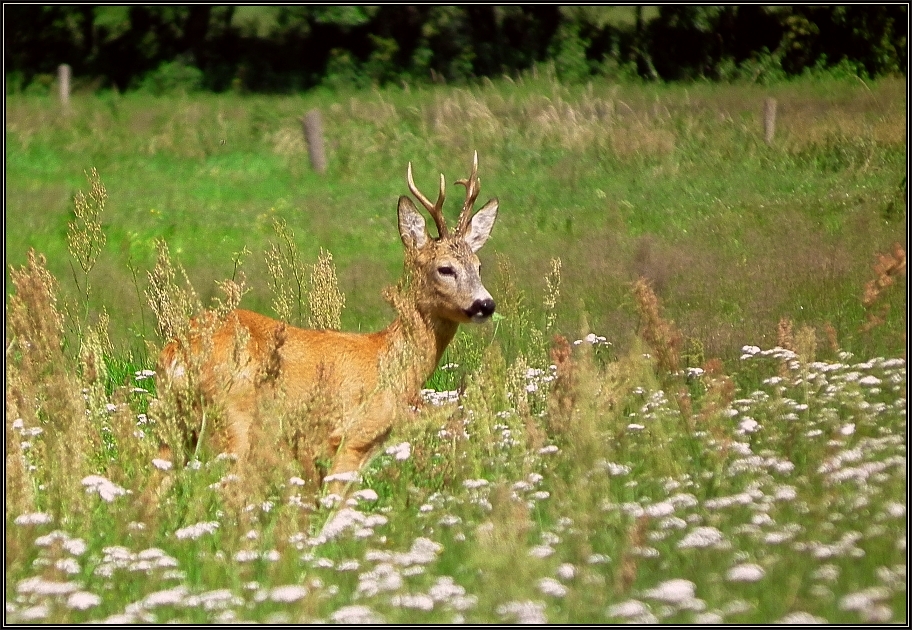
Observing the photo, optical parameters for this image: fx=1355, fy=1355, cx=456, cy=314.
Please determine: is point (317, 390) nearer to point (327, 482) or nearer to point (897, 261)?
point (327, 482)

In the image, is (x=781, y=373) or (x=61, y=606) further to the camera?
(x=781, y=373)

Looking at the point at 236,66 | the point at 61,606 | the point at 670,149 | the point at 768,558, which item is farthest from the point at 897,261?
the point at 236,66

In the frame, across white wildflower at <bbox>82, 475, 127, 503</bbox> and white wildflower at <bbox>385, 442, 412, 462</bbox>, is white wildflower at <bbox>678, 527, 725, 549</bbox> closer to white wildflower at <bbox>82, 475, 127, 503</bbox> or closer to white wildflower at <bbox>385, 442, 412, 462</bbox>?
white wildflower at <bbox>385, 442, 412, 462</bbox>

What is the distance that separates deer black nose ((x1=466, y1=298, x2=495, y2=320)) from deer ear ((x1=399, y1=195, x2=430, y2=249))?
1.79 ft

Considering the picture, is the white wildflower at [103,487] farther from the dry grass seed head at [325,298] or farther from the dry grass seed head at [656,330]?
the dry grass seed head at [656,330]

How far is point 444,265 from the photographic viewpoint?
6.59 metres

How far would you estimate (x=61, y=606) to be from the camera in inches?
169

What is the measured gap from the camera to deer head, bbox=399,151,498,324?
646cm

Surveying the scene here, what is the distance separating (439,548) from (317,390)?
85cm

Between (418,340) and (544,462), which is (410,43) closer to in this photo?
(418,340)

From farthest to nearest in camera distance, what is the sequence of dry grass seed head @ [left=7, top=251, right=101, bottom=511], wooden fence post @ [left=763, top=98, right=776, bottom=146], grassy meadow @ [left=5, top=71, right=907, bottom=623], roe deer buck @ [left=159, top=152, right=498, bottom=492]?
wooden fence post @ [left=763, top=98, right=776, bottom=146] → roe deer buck @ [left=159, top=152, right=498, bottom=492] → dry grass seed head @ [left=7, top=251, right=101, bottom=511] → grassy meadow @ [left=5, top=71, right=907, bottom=623]

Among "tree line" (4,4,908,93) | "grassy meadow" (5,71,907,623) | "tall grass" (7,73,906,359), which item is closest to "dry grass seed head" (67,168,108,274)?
"grassy meadow" (5,71,907,623)

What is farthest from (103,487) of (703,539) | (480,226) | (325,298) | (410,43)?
(410,43)

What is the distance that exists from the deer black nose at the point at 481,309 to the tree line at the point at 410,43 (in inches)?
733
